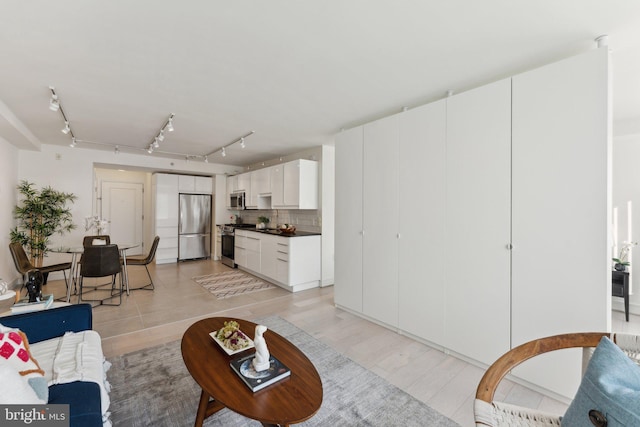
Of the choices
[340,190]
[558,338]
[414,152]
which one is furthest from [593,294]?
[340,190]

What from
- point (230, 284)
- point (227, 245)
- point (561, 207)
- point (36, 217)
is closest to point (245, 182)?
point (227, 245)

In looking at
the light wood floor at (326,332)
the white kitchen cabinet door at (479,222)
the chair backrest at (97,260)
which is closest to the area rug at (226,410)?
the light wood floor at (326,332)

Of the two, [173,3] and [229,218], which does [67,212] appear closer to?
[229,218]

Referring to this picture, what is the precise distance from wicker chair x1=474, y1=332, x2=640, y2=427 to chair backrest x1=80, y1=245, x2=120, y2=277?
444cm

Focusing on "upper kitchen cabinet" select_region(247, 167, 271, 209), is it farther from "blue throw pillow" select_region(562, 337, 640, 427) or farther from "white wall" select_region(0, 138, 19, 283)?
"blue throw pillow" select_region(562, 337, 640, 427)

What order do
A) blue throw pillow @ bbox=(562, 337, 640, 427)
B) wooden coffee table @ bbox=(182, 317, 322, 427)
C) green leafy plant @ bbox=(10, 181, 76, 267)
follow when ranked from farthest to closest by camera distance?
1. green leafy plant @ bbox=(10, 181, 76, 267)
2. wooden coffee table @ bbox=(182, 317, 322, 427)
3. blue throw pillow @ bbox=(562, 337, 640, 427)

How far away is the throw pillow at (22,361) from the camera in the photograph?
122 cm

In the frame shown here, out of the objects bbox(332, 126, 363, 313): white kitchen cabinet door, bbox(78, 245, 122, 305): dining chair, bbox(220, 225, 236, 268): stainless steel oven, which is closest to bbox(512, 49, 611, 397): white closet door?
bbox(332, 126, 363, 313): white kitchen cabinet door

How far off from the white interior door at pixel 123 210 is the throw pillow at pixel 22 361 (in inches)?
278

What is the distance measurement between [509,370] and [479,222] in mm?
1500

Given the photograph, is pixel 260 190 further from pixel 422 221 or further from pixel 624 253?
pixel 624 253

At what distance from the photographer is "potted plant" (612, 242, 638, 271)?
3.43m

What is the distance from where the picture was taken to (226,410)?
182 centimetres

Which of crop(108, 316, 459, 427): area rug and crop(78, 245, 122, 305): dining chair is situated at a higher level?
crop(78, 245, 122, 305): dining chair
